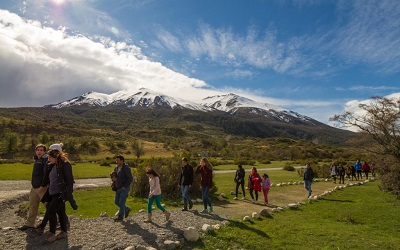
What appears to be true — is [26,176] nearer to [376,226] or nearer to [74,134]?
[376,226]

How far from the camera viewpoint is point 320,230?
A: 12.7 meters

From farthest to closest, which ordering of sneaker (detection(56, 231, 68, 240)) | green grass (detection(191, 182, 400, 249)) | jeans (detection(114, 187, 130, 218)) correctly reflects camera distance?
jeans (detection(114, 187, 130, 218)), green grass (detection(191, 182, 400, 249)), sneaker (detection(56, 231, 68, 240))

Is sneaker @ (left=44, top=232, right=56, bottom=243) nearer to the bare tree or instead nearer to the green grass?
the green grass

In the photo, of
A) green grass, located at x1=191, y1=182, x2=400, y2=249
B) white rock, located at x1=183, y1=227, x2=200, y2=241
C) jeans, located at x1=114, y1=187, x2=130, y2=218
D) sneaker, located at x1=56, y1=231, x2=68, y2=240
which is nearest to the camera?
sneaker, located at x1=56, y1=231, x2=68, y2=240

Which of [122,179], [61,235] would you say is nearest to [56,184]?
[61,235]

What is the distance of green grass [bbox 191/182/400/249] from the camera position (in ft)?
35.3

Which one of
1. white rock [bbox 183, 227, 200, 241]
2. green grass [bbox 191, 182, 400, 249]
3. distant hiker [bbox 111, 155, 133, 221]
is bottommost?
green grass [bbox 191, 182, 400, 249]

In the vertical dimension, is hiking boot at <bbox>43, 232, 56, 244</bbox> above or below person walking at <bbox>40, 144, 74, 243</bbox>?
below

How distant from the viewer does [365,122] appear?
904 inches

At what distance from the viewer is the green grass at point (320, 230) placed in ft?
35.3

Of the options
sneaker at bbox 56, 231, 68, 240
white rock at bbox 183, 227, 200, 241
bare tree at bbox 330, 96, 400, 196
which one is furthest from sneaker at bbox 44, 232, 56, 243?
bare tree at bbox 330, 96, 400, 196

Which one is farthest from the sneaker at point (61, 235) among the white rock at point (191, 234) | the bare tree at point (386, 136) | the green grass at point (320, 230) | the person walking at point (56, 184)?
the bare tree at point (386, 136)

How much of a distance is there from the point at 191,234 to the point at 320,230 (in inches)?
221

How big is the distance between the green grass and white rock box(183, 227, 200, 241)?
209 mm
